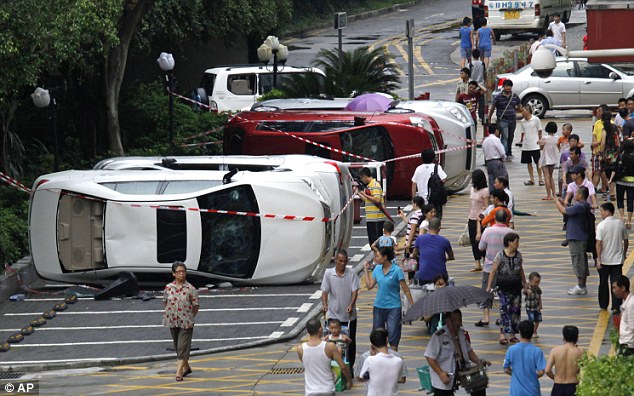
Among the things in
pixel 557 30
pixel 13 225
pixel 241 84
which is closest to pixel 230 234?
pixel 13 225

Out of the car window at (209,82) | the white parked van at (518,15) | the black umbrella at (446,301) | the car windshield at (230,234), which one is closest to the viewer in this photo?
the black umbrella at (446,301)

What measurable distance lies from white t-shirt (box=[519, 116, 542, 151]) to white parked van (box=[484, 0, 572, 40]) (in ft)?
66.6

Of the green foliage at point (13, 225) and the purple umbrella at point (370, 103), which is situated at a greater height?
the purple umbrella at point (370, 103)

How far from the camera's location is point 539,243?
22375 mm

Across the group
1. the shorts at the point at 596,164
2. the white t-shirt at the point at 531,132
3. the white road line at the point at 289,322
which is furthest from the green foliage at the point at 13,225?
the shorts at the point at 596,164

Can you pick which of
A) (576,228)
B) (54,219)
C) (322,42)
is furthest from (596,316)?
(322,42)

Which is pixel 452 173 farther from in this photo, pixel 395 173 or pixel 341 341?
pixel 341 341

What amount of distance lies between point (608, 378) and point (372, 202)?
33.8ft

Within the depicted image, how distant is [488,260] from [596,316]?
1.70 m

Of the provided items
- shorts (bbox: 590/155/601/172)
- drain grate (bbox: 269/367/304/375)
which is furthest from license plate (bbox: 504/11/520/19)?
drain grate (bbox: 269/367/304/375)

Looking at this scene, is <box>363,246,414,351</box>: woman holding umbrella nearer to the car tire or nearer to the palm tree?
the palm tree

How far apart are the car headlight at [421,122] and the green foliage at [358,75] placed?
5.93m

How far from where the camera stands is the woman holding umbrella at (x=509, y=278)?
643 inches

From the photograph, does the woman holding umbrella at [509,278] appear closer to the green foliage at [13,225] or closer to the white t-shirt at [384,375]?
the white t-shirt at [384,375]
